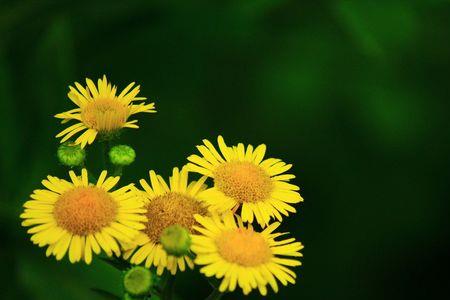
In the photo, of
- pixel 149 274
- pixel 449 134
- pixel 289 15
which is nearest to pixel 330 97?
pixel 289 15

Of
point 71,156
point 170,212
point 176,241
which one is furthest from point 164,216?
point 71,156

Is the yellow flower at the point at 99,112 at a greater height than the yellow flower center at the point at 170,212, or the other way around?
the yellow flower at the point at 99,112

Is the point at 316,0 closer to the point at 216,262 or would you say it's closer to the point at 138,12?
the point at 138,12

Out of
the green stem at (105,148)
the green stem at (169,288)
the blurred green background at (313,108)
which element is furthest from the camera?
the blurred green background at (313,108)

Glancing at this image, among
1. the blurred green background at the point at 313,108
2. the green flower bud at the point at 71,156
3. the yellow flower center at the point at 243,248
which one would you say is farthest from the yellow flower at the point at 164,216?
the blurred green background at the point at 313,108

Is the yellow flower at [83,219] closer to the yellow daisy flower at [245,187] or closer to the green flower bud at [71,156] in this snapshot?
the green flower bud at [71,156]

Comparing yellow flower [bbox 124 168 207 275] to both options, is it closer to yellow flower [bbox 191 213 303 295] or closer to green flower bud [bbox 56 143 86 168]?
yellow flower [bbox 191 213 303 295]
